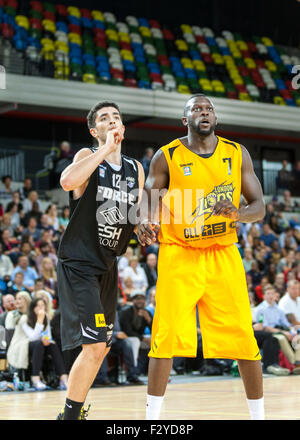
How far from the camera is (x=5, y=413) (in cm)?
638

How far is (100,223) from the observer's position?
4.33 meters

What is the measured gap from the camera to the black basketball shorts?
13.5 ft

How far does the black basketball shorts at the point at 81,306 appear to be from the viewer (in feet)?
13.5

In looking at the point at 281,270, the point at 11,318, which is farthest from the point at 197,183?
the point at 281,270

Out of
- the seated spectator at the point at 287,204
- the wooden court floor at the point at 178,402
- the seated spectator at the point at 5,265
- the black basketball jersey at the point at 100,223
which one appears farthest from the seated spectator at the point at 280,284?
the black basketball jersey at the point at 100,223

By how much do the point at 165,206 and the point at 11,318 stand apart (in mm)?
6031

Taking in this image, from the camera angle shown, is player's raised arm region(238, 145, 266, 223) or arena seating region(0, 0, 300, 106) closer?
player's raised arm region(238, 145, 266, 223)

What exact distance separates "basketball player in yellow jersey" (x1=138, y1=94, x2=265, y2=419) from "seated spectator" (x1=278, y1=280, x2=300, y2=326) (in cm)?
794

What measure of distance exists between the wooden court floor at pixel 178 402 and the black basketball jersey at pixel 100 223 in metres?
2.01

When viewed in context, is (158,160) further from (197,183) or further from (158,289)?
(158,289)

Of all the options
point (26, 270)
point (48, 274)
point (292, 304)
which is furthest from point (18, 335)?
point (292, 304)

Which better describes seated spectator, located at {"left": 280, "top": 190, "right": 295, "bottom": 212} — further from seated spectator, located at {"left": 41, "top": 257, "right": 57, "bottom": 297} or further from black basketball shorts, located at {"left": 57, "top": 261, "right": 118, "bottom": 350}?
black basketball shorts, located at {"left": 57, "top": 261, "right": 118, "bottom": 350}

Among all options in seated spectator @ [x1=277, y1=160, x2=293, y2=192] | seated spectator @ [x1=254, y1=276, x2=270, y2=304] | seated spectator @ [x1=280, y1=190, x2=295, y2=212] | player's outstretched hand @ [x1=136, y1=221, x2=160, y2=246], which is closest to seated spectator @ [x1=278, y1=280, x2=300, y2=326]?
seated spectator @ [x1=254, y1=276, x2=270, y2=304]
